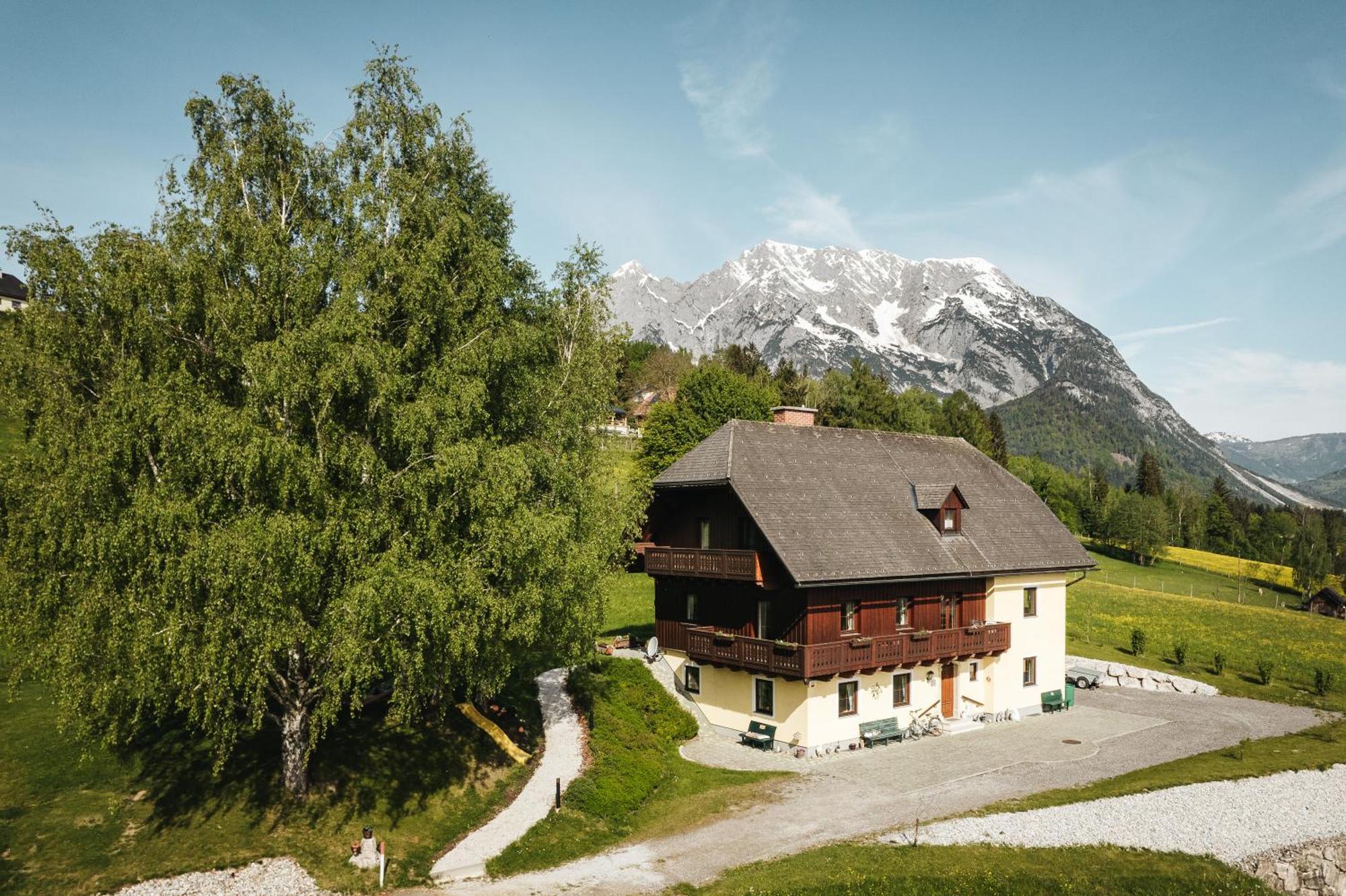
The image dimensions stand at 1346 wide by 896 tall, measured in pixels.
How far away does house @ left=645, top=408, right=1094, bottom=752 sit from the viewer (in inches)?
1200

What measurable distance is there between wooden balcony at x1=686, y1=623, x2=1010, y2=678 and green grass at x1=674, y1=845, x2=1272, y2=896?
8242 millimetres

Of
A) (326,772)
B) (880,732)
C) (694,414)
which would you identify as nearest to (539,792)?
(326,772)

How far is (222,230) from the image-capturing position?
67.2 feet

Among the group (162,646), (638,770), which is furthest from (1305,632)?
(162,646)

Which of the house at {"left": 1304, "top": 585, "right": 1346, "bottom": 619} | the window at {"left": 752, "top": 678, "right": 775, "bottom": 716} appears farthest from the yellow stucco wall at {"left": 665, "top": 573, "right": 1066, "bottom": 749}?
the house at {"left": 1304, "top": 585, "right": 1346, "bottom": 619}

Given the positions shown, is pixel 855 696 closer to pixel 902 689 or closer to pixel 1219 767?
pixel 902 689

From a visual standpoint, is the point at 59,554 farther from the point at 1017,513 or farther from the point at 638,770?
the point at 1017,513

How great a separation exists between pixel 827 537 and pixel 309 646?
18685 mm

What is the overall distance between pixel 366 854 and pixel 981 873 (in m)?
14.7

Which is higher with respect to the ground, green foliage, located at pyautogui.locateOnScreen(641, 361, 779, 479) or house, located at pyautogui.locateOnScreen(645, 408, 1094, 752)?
green foliage, located at pyautogui.locateOnScreen(641, 361, 779, 479)

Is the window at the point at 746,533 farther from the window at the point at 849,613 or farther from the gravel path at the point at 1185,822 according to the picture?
the gravel path at the point at 1185,822

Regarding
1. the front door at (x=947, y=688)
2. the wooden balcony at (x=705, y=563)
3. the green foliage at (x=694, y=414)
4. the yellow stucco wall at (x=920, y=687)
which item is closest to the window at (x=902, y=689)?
the yellow stucco wall at (x=920, y=687)

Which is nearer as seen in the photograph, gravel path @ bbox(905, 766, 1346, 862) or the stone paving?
the stone paving

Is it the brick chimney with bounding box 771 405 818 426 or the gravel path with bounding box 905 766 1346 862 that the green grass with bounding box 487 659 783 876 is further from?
the brick chimney with bounding box 771 405 818 426
